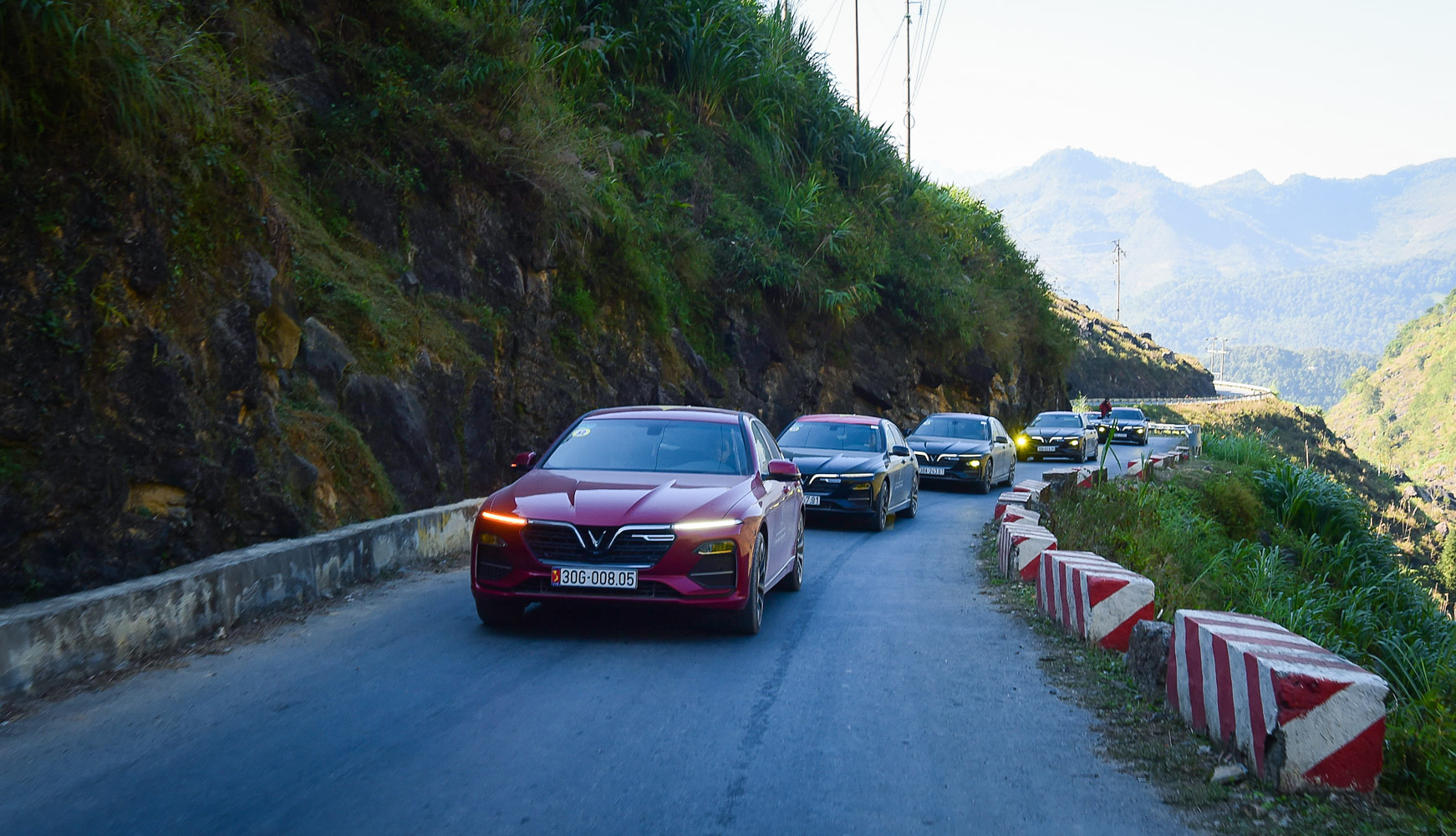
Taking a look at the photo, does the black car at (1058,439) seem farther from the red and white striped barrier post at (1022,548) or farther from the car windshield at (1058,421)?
the red and white striped barrier post at (1022,548)

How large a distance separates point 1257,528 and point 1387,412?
126 m

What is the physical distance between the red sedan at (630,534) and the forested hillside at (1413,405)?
330ft

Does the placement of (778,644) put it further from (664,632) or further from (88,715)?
(88,715)

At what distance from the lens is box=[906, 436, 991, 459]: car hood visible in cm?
2142

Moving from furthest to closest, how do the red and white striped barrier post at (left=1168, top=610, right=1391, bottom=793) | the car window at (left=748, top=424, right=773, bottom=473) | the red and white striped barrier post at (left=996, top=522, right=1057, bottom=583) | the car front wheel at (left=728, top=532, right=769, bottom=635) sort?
the red and white striped barrier post at (left=996, top=522, right=1057, bottom=583) < the car window at (left=748, top=424, right=773, bottom=473) < the car front wheel at (left=728, top=532, right=769, bottom=635) < the red and white striped barrier post at (left=1168, top=610, right=1391, bottom=793)

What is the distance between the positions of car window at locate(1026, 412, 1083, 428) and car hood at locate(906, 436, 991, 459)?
12357 millimetres

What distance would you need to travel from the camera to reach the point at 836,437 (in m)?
16.0

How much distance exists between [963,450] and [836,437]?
241 inches

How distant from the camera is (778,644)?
738 cm

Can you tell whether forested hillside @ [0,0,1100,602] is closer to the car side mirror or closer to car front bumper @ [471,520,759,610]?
car front bumper @ [471,520,759,610]

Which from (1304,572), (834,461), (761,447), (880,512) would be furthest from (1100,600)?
(1304,572)

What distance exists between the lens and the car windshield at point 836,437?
15.8 metres

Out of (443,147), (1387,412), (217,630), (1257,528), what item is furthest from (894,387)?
(1387,412)

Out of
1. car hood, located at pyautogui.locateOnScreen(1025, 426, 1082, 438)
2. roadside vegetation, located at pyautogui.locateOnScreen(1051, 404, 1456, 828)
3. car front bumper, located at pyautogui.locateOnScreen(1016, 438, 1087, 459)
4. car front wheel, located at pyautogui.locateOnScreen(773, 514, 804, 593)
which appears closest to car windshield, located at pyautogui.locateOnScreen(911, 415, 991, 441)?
roadside vegetation, located at pyautogui.locateOnScreen(1051, 404, 1456, 828)
